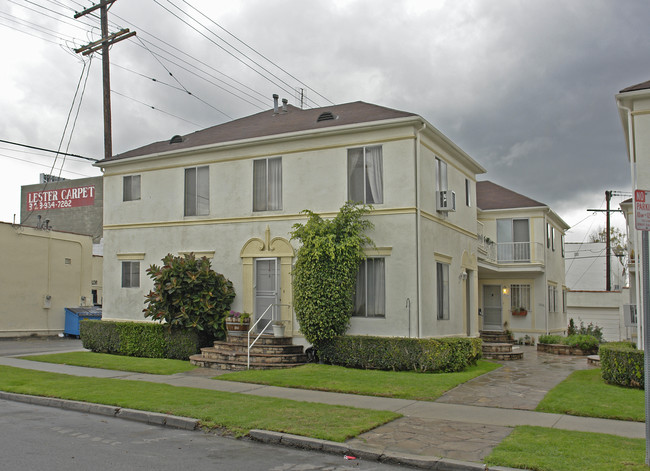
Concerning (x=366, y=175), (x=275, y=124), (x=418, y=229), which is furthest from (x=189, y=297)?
(x=418, y=229)

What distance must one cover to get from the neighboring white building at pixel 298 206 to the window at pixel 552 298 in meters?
9.73

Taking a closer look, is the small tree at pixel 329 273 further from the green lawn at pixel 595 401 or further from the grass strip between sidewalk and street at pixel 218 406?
the green lawn at pixel 595 401

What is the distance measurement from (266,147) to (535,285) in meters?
16.0

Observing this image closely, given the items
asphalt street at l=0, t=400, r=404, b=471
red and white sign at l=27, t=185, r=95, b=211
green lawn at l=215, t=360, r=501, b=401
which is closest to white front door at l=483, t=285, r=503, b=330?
green lawn at l=215, t=360, r=501, b=401

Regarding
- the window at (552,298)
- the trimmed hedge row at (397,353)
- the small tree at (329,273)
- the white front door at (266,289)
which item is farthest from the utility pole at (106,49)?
the window at (552,298)

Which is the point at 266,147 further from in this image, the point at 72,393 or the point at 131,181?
the point at 72,393

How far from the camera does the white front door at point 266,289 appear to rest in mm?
17328

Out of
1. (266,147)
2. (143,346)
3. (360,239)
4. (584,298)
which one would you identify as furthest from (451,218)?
(584,298)

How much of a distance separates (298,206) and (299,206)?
33 millimetres

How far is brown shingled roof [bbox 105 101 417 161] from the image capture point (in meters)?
17.1

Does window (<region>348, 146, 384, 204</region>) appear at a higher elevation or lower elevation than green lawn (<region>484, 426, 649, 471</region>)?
higher

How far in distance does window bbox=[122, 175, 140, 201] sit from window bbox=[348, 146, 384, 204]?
318 inches

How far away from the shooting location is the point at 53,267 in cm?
2892

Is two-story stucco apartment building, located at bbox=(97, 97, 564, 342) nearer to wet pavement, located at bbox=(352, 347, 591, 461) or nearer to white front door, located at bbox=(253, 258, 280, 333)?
white front door, located at bbox=(253, 258, 280, 333)
